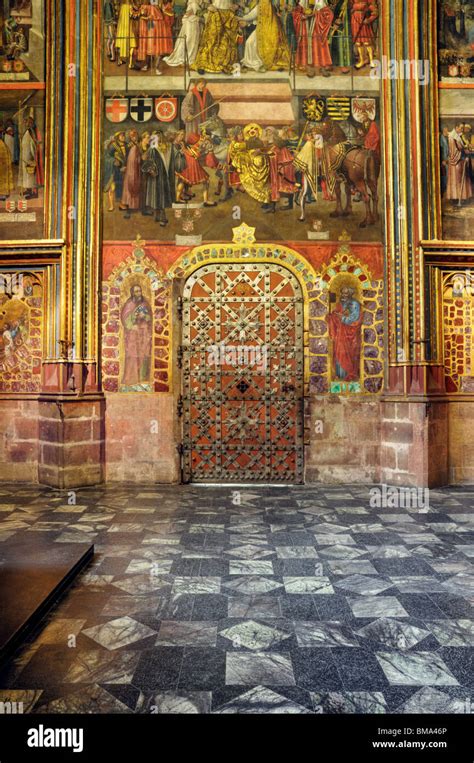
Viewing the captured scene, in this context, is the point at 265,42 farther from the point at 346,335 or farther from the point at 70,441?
the point at 70,441

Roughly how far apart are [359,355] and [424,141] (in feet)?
12.4

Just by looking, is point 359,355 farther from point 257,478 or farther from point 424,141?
point 424,141

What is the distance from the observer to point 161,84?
930 cm

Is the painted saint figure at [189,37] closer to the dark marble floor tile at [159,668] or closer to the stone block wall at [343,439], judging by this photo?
the stone block wall at [343,439]

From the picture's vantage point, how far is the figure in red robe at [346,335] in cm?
912

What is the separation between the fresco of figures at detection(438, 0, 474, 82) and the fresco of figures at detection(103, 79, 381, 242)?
1444 mm

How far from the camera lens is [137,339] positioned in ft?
30.2

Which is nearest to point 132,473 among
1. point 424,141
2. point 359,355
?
point 359,355

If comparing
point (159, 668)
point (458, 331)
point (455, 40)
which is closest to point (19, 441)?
point (159, 668)

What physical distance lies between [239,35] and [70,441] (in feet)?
24.9

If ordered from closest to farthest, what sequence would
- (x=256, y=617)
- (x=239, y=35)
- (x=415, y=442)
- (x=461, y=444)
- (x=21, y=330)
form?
(x=256, y=617) < (x=415, y=442) < (x=461, y=444) < (x=21, y=330) < (x=239, y=35)

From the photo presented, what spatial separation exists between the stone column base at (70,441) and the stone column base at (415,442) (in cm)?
482

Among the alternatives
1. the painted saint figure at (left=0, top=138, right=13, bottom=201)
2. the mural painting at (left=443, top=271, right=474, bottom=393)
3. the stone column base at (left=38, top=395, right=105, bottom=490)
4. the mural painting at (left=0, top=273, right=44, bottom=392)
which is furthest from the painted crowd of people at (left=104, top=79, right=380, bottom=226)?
the stone column base at (left=38, top=395, right=105, bottom=490)

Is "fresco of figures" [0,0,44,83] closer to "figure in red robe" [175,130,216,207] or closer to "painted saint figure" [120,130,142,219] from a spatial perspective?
"painted saint figure" [120,130,142,219]
